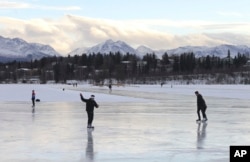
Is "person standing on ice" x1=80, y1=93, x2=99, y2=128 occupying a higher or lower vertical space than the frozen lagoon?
higher

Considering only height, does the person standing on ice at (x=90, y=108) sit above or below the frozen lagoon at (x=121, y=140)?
above

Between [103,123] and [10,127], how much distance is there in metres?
3.70

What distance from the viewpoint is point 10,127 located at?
16594mm

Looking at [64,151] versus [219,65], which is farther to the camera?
[219,65]

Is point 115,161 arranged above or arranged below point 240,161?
below

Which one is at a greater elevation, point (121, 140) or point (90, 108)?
point (90, 108)

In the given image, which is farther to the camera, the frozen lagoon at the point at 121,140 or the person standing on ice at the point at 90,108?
the person standing on ice at the point at 90,108

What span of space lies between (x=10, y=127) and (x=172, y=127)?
580cm

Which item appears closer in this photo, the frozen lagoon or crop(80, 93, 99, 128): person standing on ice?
the frozen lagoon

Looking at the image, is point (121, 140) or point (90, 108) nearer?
point (121, 140)

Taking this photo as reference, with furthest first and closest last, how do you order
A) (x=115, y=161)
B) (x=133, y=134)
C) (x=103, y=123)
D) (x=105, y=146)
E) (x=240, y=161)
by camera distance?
(x=103, y=123)
(x=133, y=134)
(x=105, y=146)
(x=115, y=161)
(x=240, y=161)

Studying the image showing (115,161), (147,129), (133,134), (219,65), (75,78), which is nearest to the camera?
(115,161)

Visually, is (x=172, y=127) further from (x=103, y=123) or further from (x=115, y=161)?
(x=115, y=161)

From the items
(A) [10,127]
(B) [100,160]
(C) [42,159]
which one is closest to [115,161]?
(B) [100,160]
